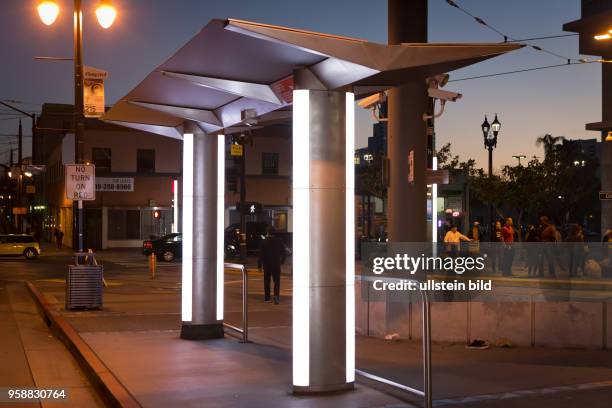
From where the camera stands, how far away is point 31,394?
927 centimetres

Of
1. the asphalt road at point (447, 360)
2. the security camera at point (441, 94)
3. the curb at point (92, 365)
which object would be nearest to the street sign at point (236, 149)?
the asphalt road at point (447, 360)

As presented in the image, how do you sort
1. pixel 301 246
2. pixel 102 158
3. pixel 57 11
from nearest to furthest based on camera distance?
pixel 301 246, pixel 57 11, pixel 102 158

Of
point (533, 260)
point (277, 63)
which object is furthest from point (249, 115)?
point (533, 260)

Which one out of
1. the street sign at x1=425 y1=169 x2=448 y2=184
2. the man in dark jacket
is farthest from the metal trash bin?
the street sign at x1=425 y1=169 x2=448 y2=184

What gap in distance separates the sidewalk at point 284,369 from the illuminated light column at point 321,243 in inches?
15.7

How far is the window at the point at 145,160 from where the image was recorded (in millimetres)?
53938

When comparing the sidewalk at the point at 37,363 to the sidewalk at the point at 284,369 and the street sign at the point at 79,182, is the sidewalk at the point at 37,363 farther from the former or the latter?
the street sign at the point at 79,182

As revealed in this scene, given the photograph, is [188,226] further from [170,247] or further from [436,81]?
[170,247]

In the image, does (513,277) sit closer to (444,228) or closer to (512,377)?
(512,377)

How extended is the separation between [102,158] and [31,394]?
45.1m

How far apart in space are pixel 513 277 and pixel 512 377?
4.74 metres

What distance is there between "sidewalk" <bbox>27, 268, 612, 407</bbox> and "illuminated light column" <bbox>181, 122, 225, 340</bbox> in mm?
849

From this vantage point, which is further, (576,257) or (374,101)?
(374,101)

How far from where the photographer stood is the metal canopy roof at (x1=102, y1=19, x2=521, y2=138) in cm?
743
